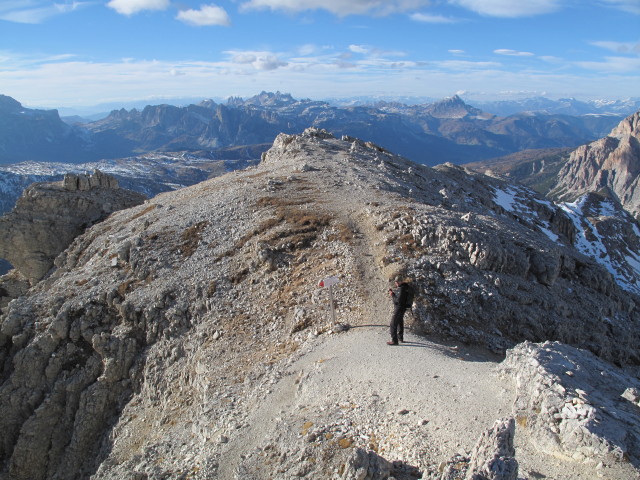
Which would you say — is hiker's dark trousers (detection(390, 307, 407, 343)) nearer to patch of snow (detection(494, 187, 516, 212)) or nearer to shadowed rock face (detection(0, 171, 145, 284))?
shadowed rock face (detection(0, 171, 145, 284))

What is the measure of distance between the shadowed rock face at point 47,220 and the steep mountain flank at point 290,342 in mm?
11999

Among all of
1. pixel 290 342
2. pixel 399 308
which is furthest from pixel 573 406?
pixel 290 342

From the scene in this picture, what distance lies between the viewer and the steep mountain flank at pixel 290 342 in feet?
47.5

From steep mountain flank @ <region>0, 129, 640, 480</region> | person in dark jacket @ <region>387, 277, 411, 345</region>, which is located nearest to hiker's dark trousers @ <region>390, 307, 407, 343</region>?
person in dark jacket @ <region>387, 277, 411, 345</region>

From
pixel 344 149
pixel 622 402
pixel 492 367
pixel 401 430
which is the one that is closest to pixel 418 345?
pixel 492 367

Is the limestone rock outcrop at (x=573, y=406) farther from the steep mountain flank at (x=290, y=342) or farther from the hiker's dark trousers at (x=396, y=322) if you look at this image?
the hiker's dark trousers at (x=396, y=322)

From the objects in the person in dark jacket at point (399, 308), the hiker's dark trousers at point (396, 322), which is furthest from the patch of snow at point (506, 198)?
the hiker's dark trousers at point (396, 322)

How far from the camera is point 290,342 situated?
75.2ft

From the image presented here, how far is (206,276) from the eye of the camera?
30.9 meters

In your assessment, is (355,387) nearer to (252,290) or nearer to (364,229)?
(252,290)

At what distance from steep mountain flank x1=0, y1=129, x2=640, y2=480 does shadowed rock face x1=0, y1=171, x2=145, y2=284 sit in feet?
39.4

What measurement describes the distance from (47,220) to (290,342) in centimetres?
4662

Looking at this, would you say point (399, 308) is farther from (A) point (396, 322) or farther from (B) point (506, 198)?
(B) point (506, 198)

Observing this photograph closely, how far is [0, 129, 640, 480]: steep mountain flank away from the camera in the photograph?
14.5m
